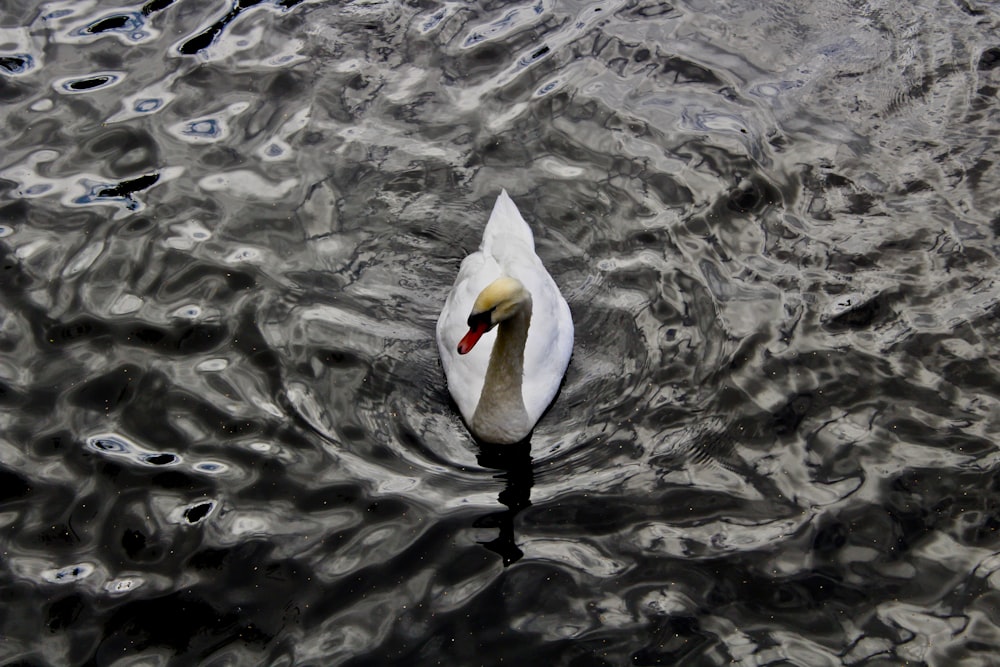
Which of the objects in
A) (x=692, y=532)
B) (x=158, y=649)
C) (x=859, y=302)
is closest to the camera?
(x=158, y=649)

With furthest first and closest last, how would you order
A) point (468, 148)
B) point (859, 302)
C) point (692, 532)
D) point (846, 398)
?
point (468, 148)
point (859, 302)
point (846, 398)
point (692, 532)

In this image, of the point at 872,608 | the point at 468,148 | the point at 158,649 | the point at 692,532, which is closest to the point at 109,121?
the point at 468,148

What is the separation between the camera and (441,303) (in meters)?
9.07

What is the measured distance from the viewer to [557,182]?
10.2 meters

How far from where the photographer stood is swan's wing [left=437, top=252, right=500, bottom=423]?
808cm

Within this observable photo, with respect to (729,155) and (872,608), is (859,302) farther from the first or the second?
(872,608)

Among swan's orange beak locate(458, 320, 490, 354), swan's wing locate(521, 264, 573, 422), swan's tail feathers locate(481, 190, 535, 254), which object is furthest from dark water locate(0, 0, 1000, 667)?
swan's orange beak locate(458, 320, 490, 354)

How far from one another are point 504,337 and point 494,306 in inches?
14.9

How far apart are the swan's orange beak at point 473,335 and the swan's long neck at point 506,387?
0.30 metres

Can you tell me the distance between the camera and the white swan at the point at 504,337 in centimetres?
754

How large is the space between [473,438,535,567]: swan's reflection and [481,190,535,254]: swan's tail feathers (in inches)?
69.1

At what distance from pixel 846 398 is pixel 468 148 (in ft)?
13.9

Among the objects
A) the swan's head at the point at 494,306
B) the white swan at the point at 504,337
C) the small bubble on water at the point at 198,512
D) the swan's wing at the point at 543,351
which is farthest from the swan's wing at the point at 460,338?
the small bubble on water at the point at 198,512

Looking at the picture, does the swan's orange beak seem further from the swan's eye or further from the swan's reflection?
the swan's reflection
